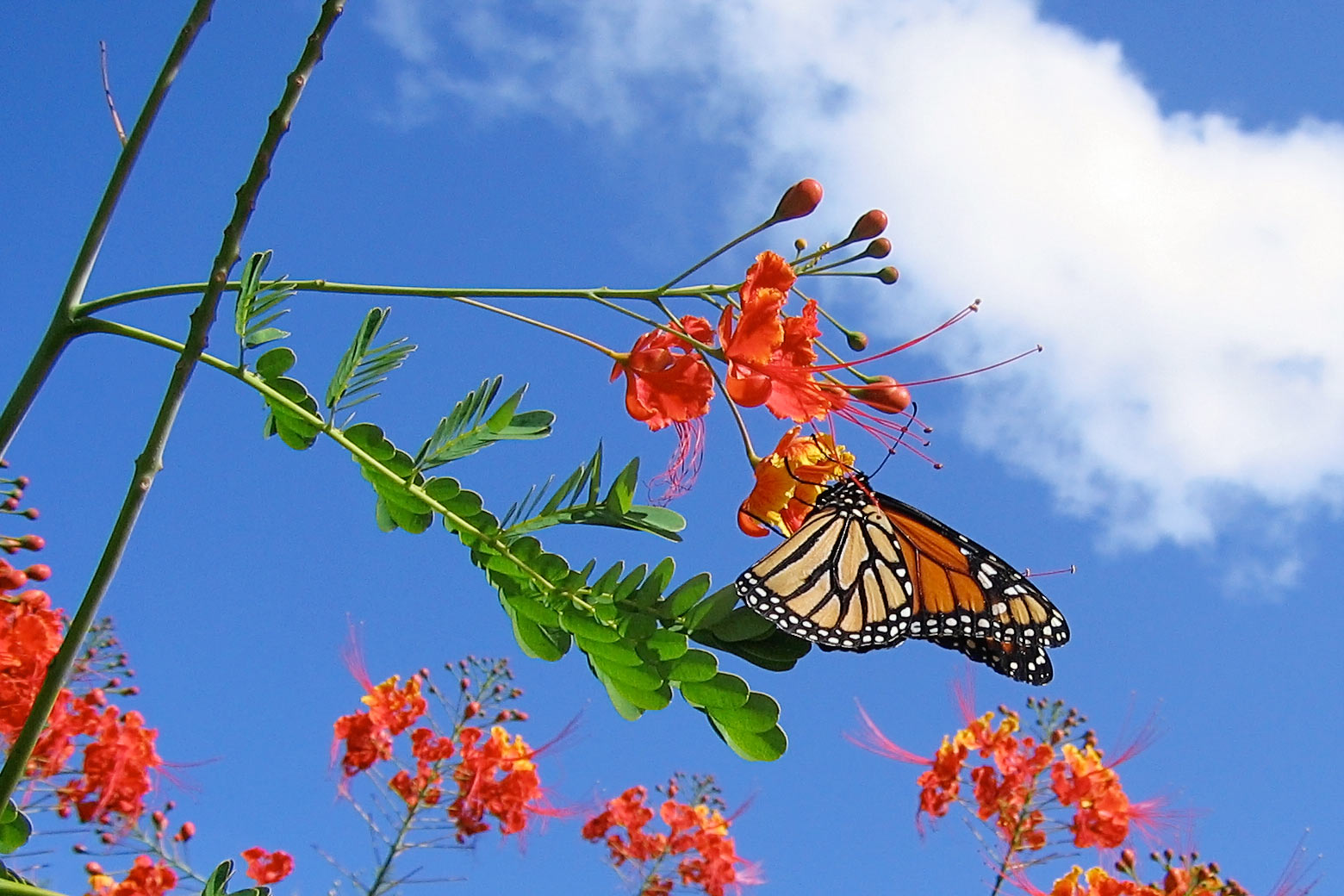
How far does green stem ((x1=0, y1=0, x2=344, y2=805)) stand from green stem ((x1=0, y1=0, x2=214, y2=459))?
0.07 meters

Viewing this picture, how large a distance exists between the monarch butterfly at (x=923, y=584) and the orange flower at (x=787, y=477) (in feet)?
1.24

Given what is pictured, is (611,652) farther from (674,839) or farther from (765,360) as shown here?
(674,839)

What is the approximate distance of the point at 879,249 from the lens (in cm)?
156

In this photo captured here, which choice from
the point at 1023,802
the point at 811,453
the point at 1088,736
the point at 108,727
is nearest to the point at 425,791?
the point at 108,727

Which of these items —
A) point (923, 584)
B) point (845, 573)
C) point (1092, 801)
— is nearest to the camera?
point (845, 573)

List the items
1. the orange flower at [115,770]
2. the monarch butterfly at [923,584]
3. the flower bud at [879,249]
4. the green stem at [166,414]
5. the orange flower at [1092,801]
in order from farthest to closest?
the orange flower at [1092,801] < the orange flower at [115,770] < the monarch butterfly at [923,584] < the flower bud at [879,249] < the green stem at [166,414]

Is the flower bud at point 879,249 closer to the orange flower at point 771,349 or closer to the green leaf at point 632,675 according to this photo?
the orange flower at point 771,349

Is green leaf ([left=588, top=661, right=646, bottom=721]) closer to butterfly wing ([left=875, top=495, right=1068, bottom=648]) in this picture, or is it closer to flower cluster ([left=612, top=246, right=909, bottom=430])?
flower cluster ([left=612, top=246, right=909, bottom=430])

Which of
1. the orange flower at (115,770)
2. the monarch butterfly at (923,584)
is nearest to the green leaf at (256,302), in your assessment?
the monarch butterfly at (923,584)

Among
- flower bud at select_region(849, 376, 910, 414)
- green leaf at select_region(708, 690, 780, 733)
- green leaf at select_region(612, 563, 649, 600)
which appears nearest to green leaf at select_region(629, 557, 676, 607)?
green leaf at select_region(612, 563, 649, 600)

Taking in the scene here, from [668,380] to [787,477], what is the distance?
22 centimetres

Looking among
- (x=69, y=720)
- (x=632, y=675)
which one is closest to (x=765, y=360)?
(x=632, y=675)

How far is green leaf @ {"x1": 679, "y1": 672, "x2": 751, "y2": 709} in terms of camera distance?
1320 mm

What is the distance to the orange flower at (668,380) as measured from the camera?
1518 millimetres
